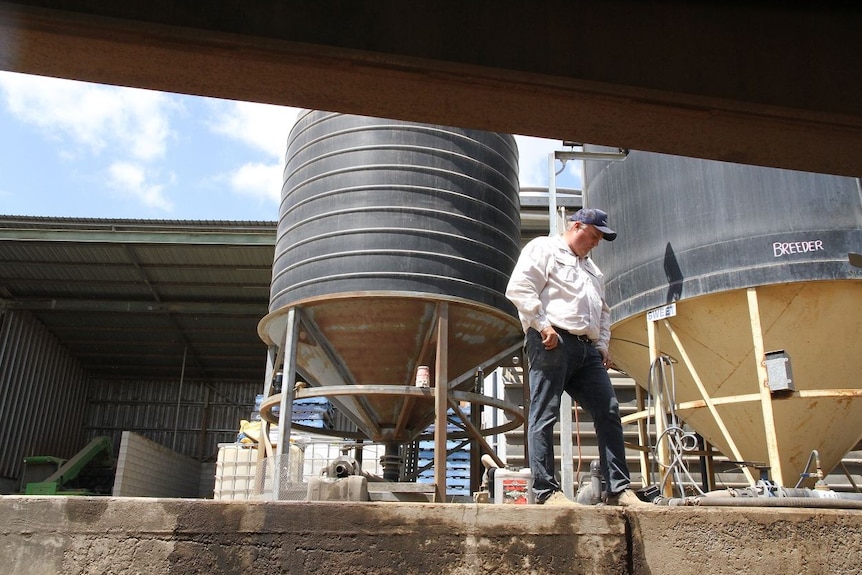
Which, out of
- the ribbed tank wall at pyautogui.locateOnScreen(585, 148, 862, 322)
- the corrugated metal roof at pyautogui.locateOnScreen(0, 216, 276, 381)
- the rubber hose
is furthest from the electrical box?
the corrugated metal roof at pyautogui.locateOnScreen(0, 216, 276, 381)

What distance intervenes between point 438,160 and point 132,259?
10844 mm

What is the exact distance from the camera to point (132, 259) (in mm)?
16391

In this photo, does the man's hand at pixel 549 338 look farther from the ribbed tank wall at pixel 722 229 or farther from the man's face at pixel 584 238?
the ribbed tank wall at pixel 722 229

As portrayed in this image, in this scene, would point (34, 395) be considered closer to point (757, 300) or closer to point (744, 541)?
point (757, 300)

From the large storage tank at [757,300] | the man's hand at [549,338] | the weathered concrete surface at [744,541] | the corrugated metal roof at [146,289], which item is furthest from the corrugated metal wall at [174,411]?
the weathered concrete surface at [744,541]

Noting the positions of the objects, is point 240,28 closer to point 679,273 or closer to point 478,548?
point 478,548

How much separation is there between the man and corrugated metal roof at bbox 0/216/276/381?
1095 cm

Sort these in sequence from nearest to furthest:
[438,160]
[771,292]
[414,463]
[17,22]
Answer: [17,22], [771,292], [438,160], [414,463]

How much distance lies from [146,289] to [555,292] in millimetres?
14722

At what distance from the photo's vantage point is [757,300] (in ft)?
21.5

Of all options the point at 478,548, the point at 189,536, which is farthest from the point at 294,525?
the point at 478,548

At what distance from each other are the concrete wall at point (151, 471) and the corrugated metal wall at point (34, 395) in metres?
3.31

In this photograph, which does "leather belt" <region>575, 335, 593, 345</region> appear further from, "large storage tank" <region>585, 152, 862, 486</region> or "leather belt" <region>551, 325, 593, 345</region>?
"large storage tank" <region>585, 152, 862, 486</region>

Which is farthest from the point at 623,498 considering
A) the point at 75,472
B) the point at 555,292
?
the point at 75,472
